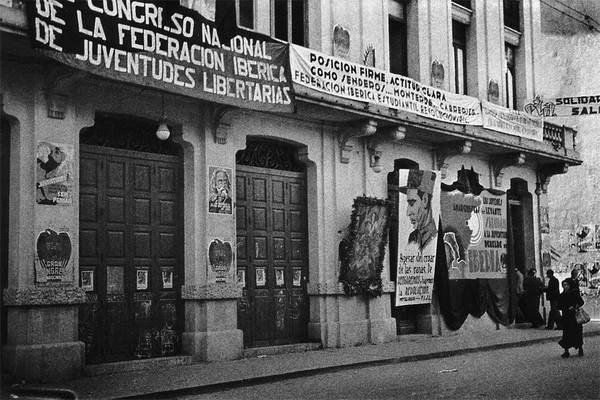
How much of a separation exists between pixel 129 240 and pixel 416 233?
7427 millimetres

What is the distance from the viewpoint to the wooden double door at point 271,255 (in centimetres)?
1502

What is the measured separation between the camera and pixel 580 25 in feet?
93.5

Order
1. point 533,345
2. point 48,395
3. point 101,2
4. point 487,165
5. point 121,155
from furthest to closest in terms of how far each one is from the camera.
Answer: point 487,165 < point 533,345 < point 121,155 < point 101,2 < point 48,395

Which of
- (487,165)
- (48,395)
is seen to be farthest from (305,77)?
(487,165)

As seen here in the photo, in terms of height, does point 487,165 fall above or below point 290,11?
below

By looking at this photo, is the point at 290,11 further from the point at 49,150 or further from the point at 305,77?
the point at 49,150

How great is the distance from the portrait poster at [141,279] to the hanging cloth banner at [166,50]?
317 cm

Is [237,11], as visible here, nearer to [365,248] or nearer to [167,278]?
[167,278]

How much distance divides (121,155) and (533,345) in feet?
34.0

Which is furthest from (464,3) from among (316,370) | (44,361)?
(44,361)

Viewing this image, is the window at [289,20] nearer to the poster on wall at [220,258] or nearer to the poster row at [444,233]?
the poster row at [444,233]

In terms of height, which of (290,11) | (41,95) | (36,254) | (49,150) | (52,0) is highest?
(290,11)

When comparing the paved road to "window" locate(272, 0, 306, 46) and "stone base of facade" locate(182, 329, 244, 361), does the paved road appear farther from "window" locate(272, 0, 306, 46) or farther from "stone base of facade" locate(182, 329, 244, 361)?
"window" locate(272, 0, 306, 46)

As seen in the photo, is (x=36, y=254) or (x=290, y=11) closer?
(x=36, y=254)
